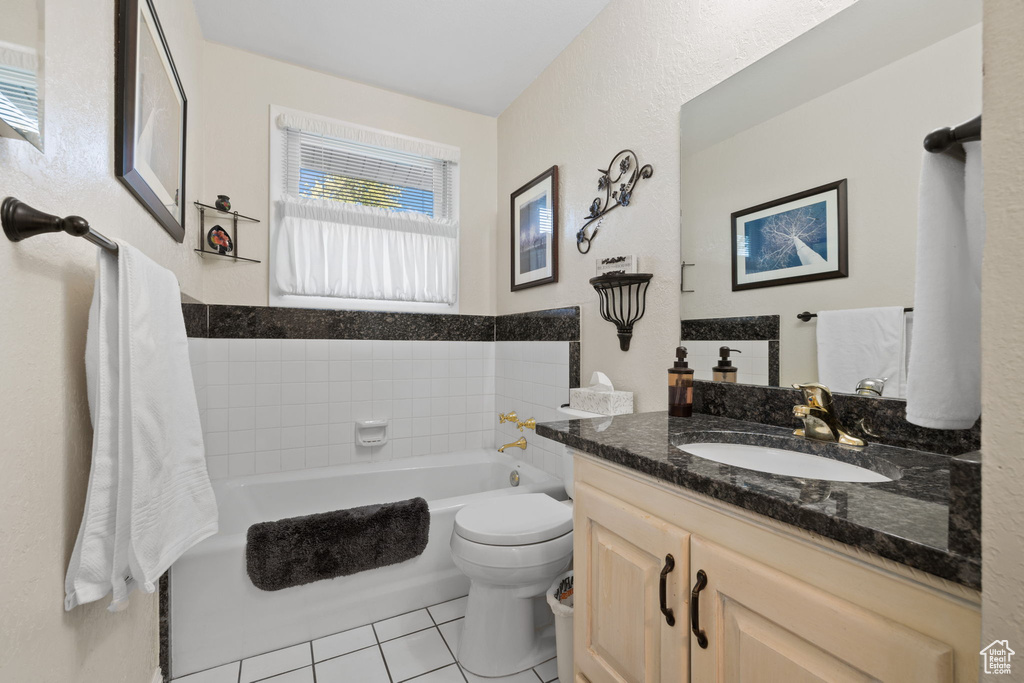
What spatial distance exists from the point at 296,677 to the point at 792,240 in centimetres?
Answer: 209

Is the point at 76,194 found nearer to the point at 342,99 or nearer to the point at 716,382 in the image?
the point at 716,382

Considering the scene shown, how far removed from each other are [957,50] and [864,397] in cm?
75

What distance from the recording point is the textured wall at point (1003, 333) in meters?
0.39

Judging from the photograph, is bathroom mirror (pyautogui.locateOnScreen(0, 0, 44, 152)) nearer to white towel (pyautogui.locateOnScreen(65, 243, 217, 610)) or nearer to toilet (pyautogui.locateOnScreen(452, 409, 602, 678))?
white towel (pyautogui.locateOnScreen(65, 243, 217, 610))

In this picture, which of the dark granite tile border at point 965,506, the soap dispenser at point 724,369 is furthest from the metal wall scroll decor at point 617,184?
the dark granite tile border at point 965,506

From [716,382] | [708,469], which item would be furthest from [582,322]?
[708,469]

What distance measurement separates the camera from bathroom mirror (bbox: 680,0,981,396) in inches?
36.9

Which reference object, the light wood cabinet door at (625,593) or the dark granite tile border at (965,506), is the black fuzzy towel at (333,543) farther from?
the dark granite tile border at (965,506)

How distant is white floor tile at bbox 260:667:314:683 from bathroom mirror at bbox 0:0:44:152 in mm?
1644

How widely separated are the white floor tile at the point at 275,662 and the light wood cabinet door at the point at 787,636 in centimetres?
144

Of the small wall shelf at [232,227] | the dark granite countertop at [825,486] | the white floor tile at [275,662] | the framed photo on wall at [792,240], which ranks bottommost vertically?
the white floor tile at [275,662]

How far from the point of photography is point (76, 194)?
2.75 feet

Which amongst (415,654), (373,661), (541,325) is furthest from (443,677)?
(541,325)

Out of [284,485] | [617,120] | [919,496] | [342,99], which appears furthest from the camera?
[342,99]
